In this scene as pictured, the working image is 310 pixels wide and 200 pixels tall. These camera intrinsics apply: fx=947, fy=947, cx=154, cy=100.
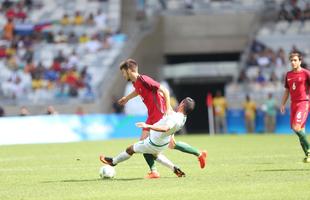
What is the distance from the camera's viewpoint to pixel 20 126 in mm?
35531

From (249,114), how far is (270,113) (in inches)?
45.0

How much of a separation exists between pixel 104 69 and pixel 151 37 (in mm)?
4116

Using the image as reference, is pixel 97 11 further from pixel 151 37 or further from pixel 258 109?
pixel 258 109

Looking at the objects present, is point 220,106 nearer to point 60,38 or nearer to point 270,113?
point 270,113

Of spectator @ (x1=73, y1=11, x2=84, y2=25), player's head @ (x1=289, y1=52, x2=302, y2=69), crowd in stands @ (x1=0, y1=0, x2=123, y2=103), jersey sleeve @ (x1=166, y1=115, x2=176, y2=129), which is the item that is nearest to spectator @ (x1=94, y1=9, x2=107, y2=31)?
crowd in stands @ (x1=0, y1=0, x2=123, y2=103)

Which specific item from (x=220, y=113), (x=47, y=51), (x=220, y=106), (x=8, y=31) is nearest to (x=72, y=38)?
(x=47, y=51)

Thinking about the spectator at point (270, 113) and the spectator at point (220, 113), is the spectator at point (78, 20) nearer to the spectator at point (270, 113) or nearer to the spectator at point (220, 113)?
the spectator at point (220, 113)

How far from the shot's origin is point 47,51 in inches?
1938

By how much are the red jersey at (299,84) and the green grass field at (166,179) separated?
55.6 inches

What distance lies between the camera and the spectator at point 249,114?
147 ft

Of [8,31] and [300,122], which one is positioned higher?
[300,122]

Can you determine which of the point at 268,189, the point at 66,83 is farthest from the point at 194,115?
the point at 268,189

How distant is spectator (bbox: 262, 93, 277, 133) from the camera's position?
144ft

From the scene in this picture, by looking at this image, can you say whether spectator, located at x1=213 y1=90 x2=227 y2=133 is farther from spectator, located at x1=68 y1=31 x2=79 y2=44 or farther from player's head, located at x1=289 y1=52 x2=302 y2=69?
player's head, located at x1=289 y1=52 x2=302 y2=69
